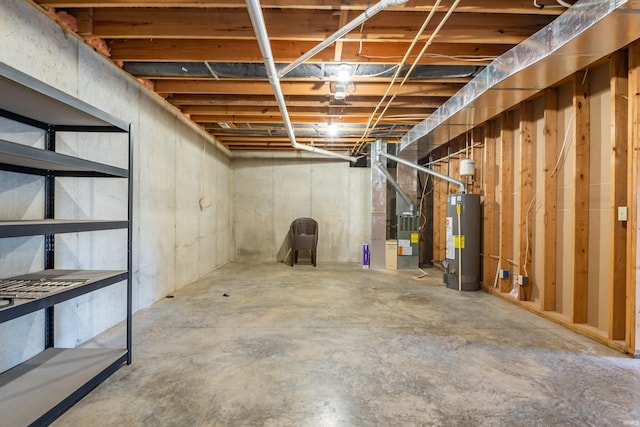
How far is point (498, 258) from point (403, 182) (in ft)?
7.39

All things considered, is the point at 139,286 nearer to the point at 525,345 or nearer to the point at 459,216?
the point at 525,345

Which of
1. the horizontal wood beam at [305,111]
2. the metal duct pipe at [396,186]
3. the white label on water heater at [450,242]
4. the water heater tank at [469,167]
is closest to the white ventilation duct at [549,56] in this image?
the horizontal wood beam at [305,111]

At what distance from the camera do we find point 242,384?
1.74 meters

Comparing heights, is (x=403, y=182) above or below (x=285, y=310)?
above

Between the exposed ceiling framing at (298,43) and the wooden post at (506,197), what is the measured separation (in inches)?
34.6

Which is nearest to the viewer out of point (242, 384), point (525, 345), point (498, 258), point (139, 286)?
point (242, 384)

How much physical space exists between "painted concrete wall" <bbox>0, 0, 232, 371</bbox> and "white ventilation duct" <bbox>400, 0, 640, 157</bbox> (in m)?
3.34

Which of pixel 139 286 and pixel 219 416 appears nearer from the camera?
pixel 219 416

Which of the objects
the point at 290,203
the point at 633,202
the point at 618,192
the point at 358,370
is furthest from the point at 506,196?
the point at 290,203

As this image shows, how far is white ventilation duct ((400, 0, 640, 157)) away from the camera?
5.81 feet

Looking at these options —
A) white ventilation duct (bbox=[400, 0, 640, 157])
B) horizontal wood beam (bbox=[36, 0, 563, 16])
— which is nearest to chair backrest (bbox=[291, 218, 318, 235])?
white ventilation duct (bbox=[400, 0, 640, 157])

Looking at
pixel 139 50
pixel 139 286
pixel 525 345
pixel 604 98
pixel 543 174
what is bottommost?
pixel 525 345

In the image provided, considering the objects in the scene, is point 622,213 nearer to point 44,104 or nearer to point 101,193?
point 44,104

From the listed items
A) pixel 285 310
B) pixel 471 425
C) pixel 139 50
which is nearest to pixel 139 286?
pixel 285 310
